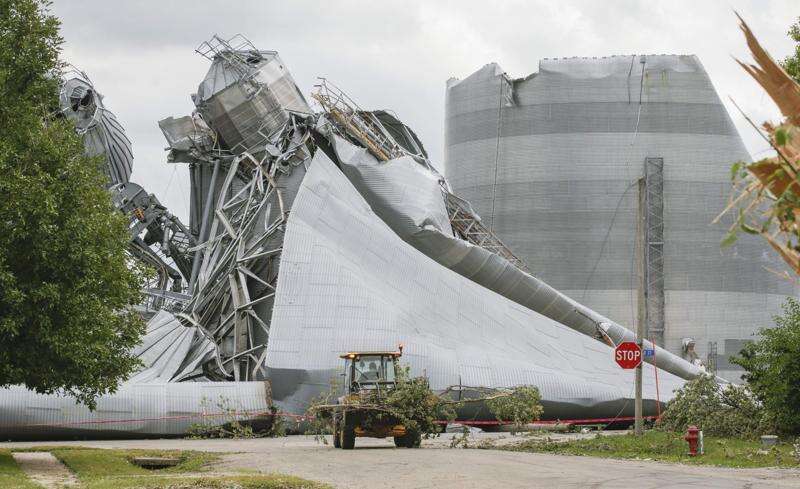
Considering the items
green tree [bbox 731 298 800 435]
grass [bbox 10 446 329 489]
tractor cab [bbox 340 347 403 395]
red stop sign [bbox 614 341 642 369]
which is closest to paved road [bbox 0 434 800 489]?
grass [bbox 10 446 329 489]

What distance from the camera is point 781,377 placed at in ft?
96.6

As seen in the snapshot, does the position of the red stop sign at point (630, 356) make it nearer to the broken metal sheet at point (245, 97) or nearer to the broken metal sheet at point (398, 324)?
the broken metal sheet at point (398, 324)

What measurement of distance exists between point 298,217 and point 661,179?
101 ft

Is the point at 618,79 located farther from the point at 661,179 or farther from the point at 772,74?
the point at 772,74

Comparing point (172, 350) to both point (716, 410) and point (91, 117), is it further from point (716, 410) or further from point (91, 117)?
point (716, 410)

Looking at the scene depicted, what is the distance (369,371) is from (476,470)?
908 centimetres

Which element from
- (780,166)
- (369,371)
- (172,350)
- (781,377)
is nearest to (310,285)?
(172,350)

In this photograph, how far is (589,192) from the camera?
65.8 meters

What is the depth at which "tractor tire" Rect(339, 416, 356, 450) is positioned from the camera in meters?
27.1

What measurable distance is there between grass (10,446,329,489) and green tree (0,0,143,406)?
164cm

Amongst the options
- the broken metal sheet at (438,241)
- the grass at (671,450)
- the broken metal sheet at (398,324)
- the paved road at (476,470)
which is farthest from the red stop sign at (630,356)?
the broken metal sheet at (438,241)

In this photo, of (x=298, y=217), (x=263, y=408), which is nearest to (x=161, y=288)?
(x=298, y=217)

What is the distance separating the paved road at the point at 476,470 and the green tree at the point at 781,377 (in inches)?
307

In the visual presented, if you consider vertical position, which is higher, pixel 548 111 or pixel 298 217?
pixel 548 111
